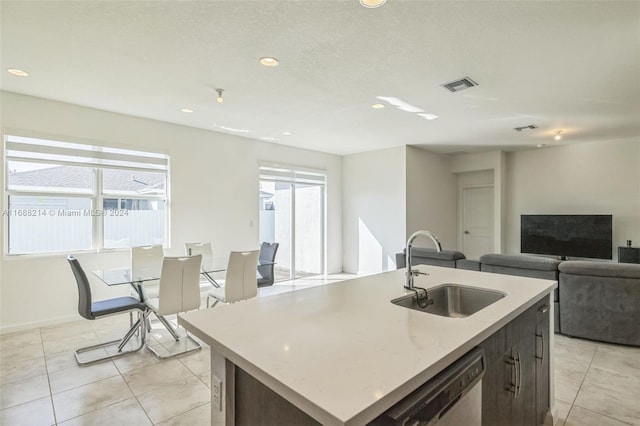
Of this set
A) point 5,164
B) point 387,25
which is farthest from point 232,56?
point 5,164

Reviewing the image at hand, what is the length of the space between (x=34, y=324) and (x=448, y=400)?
15.2ft

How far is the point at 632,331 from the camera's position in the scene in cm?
309

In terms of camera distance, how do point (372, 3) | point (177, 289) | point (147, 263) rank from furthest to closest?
point (147, 263) → point (177, 289) → point (372, 3)

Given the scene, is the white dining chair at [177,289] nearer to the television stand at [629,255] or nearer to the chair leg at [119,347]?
the chair leg at [119,347]

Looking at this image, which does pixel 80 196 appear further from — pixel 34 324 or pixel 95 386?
pixel 95 386

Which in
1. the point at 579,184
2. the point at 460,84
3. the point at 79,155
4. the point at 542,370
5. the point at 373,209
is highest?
the point at 460,84

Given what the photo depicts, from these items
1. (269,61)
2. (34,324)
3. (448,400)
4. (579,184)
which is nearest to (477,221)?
(579,184)

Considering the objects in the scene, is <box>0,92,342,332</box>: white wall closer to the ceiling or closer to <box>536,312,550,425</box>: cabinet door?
the ceiling

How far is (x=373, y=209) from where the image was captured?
21.8 ft

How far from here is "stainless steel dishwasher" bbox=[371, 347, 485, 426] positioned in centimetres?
85

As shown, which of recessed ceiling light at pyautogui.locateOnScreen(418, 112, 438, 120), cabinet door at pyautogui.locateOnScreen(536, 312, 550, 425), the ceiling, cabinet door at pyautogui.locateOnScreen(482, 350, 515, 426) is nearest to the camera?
cabinet door at pyautogui.locateOnScreen(482, 350, 515, 426)

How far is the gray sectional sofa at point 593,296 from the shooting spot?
10.1 ft

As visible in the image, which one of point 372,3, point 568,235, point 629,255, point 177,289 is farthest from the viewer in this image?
point 568,235

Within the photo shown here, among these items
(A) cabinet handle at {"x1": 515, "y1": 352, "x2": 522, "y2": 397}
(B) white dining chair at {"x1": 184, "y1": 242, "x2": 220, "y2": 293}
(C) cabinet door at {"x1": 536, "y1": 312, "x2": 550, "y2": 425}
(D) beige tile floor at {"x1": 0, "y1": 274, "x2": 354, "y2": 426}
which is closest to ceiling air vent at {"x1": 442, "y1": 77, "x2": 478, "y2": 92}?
(C) cabinet door at {"x1": 536, "y1": 312, "x2": 550, "y2": 425}
